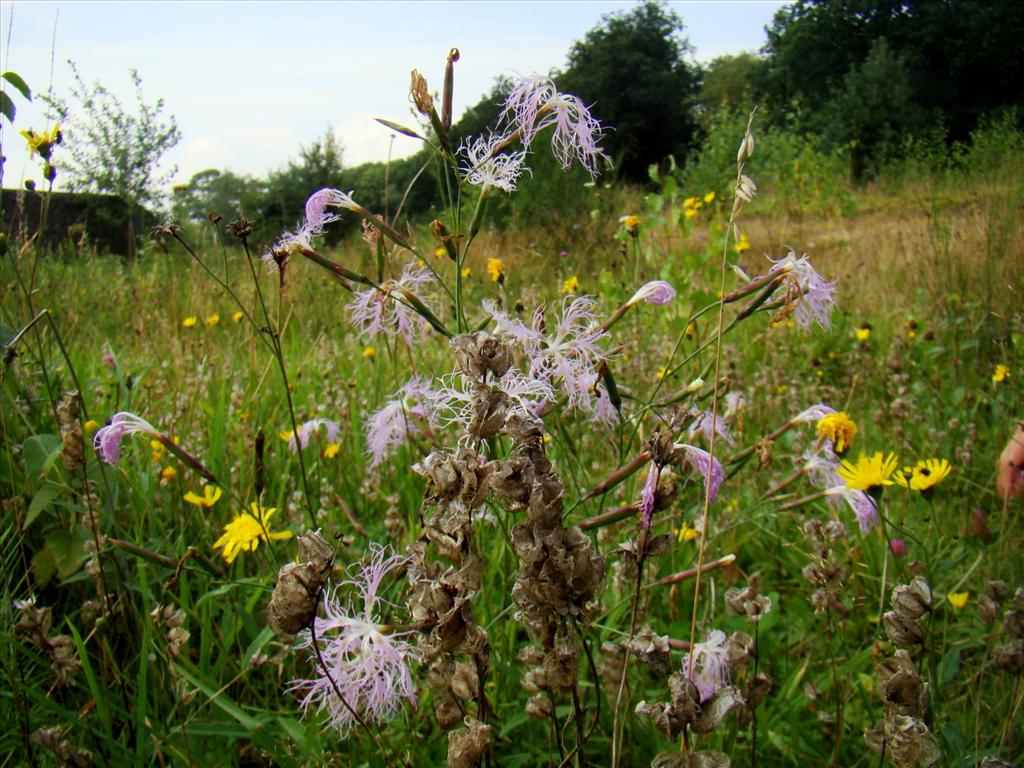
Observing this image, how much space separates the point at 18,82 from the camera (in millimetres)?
1544

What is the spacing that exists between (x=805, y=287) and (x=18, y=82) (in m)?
1.49

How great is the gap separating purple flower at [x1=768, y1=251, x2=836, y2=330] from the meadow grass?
0.04m

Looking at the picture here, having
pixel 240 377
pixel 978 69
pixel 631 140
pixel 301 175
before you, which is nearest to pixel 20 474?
pixel 240 377

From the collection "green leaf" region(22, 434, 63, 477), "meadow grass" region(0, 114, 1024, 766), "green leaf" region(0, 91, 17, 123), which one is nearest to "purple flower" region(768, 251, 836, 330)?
"meadow grass" region(0, 114, 1024, 766)

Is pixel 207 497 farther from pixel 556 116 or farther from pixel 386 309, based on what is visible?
pixel 556 116

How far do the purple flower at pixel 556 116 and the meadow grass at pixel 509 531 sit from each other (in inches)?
12.0

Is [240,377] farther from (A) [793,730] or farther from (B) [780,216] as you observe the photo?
(B) [780,216]

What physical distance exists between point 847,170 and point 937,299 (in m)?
11.5

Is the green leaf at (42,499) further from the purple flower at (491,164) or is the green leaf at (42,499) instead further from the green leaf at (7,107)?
the purple flower at (491,164)

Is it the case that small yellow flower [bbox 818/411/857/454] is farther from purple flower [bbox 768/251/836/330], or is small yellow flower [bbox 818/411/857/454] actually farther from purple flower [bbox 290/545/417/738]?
purple flower [bbox 290/545/417/738]

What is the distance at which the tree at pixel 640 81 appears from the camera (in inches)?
1276

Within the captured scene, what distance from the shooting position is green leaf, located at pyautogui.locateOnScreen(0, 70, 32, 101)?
1522 millimetres

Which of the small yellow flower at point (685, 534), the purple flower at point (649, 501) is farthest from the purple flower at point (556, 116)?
the small yellow flower at point (685, 534)

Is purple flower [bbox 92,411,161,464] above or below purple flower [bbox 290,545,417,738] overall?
above
